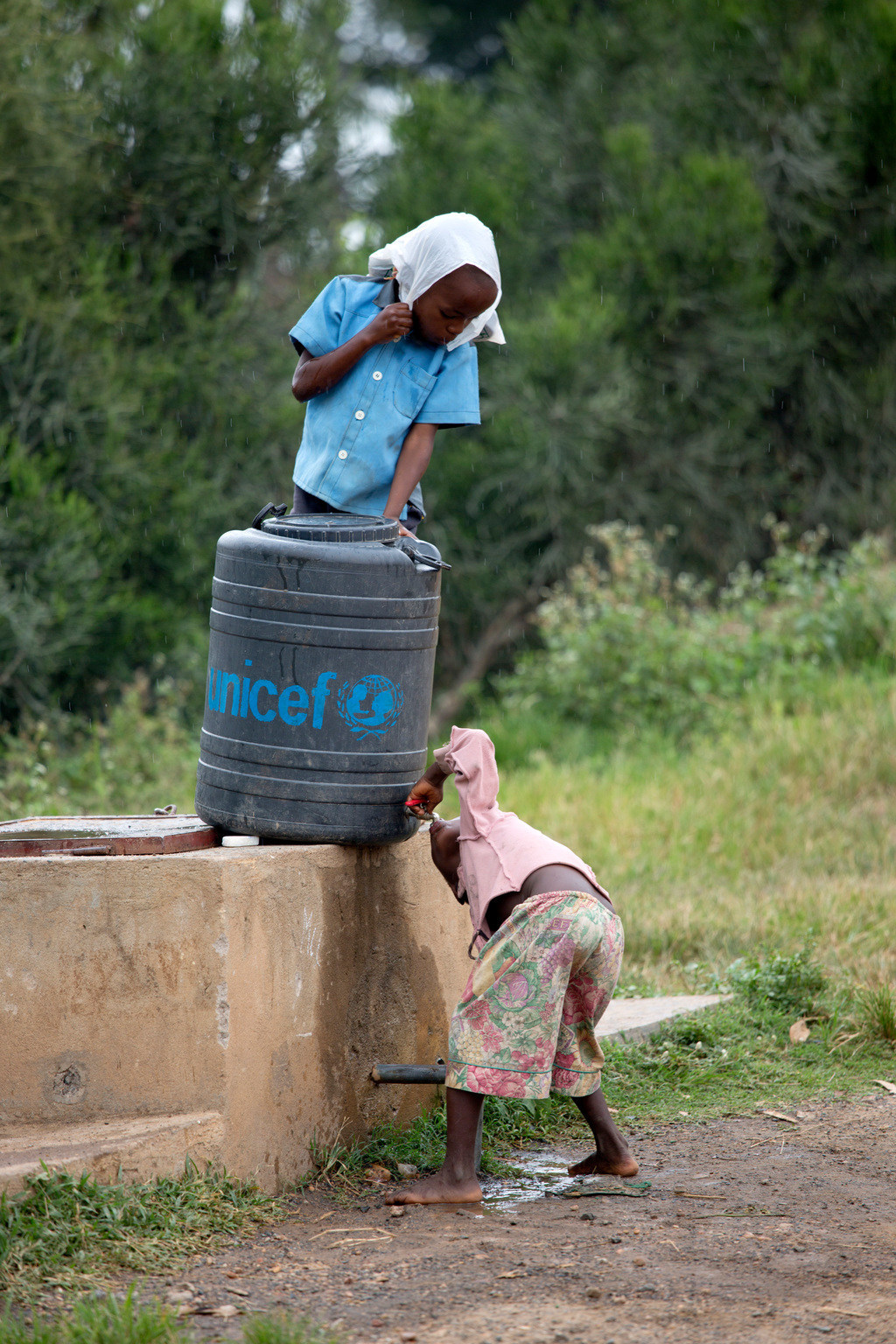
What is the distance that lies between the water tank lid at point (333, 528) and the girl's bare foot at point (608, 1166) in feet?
5.59

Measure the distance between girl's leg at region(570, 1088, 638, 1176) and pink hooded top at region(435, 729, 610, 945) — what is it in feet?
1.80

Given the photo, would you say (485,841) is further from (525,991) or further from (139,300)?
(139,300)

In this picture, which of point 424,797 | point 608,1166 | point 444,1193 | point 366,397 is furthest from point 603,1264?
point 366,397

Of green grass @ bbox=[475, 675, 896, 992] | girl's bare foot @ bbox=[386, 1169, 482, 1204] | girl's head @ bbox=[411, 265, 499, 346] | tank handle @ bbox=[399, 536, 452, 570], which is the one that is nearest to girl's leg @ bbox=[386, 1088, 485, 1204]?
girl's bare foot @ bbox=[386, 1169, 482, 1204]

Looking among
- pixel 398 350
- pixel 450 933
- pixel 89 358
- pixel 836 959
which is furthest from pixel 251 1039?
pixel 89 358

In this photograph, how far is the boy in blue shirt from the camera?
3.91m

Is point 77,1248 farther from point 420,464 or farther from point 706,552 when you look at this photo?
point 706,552

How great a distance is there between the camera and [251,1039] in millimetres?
3422

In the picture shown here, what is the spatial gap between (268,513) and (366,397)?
46cm

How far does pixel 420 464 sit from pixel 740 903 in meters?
3.20

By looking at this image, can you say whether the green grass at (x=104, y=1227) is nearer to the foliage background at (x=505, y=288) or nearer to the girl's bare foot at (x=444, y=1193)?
the girl's bare foot at (x=444, y=1193)

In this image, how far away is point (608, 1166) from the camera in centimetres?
371

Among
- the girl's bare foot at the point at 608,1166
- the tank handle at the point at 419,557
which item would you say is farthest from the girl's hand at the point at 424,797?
the girl's bare foot at the point at 608,1166

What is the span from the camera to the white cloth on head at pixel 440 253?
12.2ft
